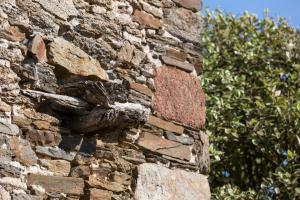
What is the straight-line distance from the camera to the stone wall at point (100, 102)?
3418 millimetres

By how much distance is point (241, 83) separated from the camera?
8.38 meters

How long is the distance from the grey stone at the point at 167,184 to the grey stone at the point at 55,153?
418 millimetres

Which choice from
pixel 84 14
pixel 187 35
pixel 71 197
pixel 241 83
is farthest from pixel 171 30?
pixel 241 83

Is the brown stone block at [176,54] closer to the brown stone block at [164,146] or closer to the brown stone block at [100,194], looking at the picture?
the brown stone block at [164,146]

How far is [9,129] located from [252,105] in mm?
5295

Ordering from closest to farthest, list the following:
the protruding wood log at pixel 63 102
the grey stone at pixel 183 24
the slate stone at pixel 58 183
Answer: the slate stone at pixel 58 183
the protruding wood log at pixel 63 102
the grey stone at pixel 183 24

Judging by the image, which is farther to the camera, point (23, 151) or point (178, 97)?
point (178, 97)

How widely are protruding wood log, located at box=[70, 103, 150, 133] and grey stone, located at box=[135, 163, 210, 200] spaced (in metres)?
0.28

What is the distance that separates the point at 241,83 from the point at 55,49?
16.6 feet

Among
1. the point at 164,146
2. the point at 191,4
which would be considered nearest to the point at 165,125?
the point at 164,146

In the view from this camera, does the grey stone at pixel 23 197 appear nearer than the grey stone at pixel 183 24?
Yes

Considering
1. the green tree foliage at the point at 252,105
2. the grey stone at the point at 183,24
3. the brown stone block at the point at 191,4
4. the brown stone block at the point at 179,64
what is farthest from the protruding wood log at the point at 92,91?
the green tree foliage at the point at 252,105

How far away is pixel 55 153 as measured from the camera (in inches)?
138

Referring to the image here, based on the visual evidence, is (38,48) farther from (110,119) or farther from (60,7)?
(110,119)
